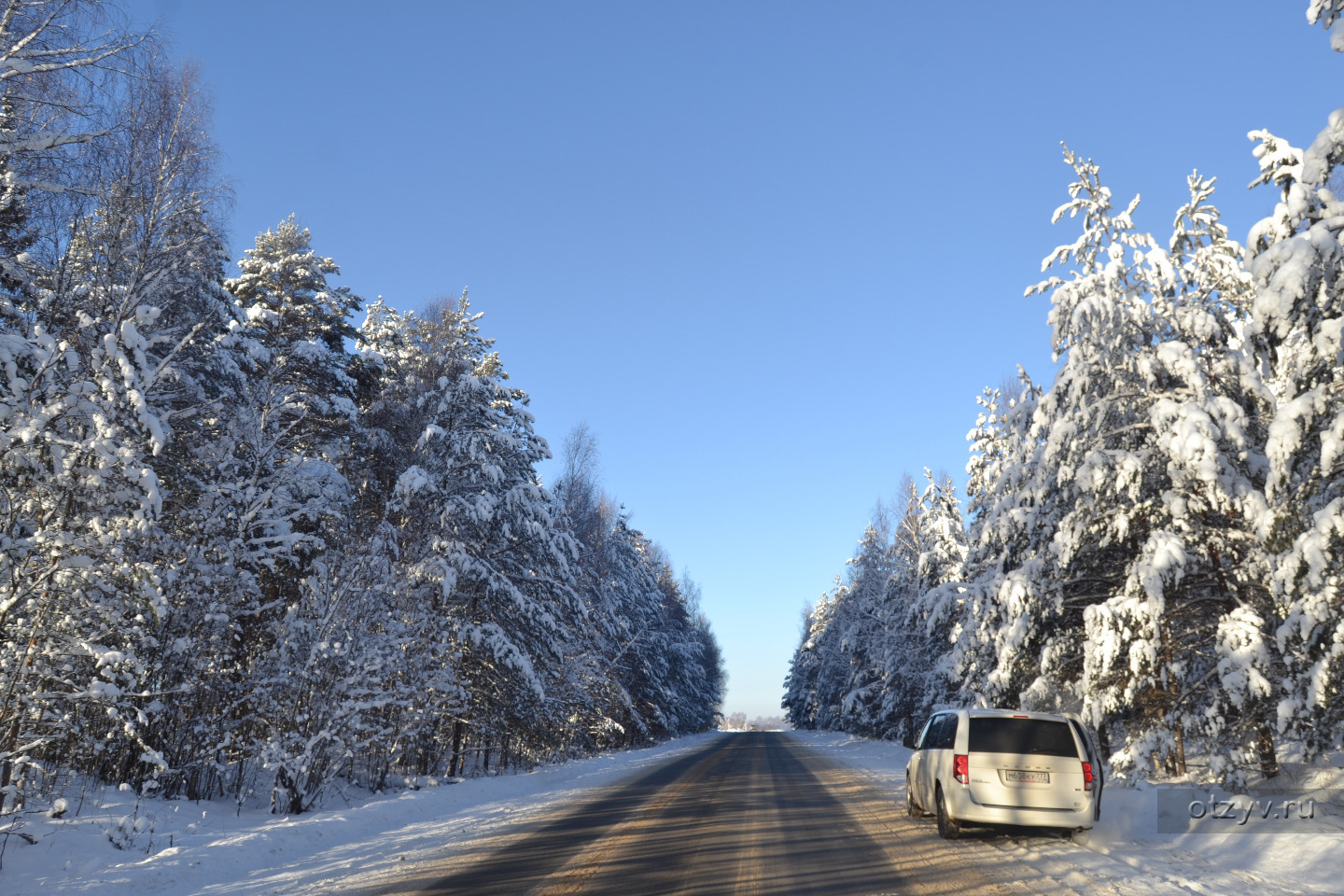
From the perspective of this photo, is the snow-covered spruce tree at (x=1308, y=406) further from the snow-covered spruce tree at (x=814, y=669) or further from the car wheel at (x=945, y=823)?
the snow-covered spruce tree at (x=814, y=669)

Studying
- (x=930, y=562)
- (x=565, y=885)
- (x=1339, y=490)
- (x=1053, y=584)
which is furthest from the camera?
(x=930, y=562)

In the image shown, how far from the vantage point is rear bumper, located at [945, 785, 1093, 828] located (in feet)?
32.2

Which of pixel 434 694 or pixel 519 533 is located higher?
pixel 519 533

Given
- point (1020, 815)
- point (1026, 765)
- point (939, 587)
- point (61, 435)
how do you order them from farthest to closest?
point (939, 587)
point (1026, 765)
point (1020, 815)
point (61, 435)

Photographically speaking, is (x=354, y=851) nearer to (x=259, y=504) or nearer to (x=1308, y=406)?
(x=259, y=504)

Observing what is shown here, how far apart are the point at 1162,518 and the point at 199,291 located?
18063mm

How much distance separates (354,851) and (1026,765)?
8147 millimetres

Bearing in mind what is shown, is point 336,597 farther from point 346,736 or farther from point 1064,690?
point 1064,690

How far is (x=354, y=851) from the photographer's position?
9.23 m

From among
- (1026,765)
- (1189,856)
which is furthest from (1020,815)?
(1189,856)

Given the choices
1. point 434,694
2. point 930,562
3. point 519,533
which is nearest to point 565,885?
point 434,694

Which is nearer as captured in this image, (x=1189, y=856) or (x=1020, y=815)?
(x=1189, y=856)

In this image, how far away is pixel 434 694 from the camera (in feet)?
56.8

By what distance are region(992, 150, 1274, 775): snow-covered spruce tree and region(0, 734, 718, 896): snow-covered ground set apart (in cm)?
1027
